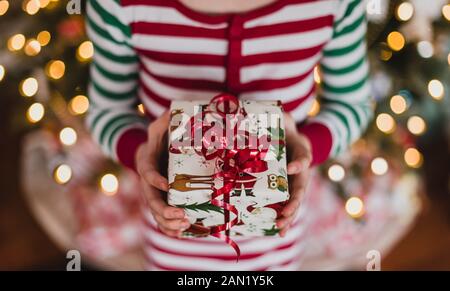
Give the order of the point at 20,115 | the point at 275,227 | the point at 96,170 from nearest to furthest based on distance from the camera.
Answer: the point at 275,227
the point at 20,115
the point at 96,170

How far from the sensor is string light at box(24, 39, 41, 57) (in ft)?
3.17

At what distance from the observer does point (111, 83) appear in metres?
0.71

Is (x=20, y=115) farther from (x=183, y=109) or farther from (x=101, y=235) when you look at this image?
(x=183, y=109)

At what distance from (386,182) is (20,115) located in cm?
98

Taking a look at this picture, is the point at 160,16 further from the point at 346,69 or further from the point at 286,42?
the point at 346,69

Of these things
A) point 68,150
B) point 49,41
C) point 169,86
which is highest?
point 49,41

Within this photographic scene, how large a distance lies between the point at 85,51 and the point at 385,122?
66cm

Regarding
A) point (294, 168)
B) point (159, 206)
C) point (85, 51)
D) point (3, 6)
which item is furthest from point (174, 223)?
point (3, 6)

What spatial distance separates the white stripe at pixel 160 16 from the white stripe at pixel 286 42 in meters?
0.05

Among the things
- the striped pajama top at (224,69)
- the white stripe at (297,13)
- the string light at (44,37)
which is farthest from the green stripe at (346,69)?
the string light at (44,37)

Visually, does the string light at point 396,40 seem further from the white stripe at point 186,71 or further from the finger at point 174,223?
the finger at point 174,223

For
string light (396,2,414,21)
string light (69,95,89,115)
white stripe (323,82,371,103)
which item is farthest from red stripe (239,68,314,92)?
string light (69,95,89,115)

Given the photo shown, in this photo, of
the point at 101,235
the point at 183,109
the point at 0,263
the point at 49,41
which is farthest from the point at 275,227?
the point at 0,263

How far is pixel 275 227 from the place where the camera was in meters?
0.59
